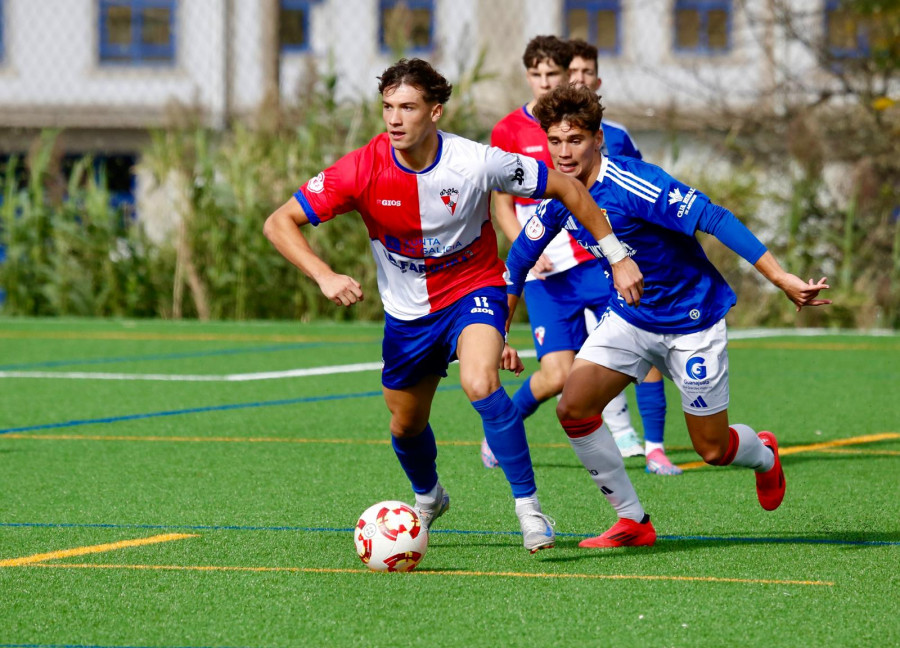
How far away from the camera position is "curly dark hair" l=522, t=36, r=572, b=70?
25.7ft

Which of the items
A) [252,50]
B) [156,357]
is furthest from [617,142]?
[252,50]

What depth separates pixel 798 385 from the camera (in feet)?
35.9

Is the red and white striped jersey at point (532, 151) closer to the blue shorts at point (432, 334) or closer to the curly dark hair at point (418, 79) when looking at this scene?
the blue shorts at point (432, 334)

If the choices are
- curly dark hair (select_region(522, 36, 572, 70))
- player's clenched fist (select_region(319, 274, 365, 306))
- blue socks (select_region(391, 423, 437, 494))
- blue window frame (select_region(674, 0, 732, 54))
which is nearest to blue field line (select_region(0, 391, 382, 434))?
curly dark hair (select_region(522, 36, 572, 70))

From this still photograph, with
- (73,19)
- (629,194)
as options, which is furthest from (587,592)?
(73,19)

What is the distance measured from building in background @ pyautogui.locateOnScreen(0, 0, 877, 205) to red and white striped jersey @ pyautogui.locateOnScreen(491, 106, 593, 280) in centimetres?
1845

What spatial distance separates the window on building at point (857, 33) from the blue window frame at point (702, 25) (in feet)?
15.0

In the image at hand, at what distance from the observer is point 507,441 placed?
542 centimetres

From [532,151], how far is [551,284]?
2.35 ft

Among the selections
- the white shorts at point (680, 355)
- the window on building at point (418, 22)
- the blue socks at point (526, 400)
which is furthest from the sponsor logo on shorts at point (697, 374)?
the window on building at point (418, 22)

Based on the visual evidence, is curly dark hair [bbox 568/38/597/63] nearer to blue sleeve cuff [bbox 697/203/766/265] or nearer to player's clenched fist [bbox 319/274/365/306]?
blue sleeve cuff [bbox 697/203/766/265]

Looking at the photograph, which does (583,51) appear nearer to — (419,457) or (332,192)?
(332,192)

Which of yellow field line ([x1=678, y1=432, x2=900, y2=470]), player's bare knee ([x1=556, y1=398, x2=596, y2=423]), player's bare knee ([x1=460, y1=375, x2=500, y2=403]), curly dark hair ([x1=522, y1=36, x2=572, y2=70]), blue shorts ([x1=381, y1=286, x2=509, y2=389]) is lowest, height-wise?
yellow field line ([x1=678, y1=432, x2=900, y2=470])

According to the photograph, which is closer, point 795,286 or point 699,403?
point 795,286
